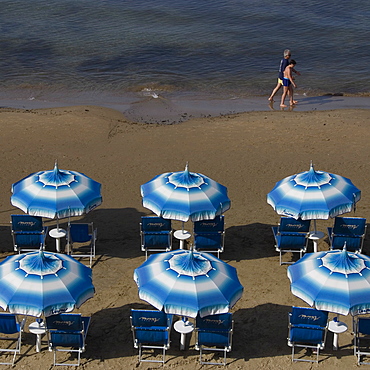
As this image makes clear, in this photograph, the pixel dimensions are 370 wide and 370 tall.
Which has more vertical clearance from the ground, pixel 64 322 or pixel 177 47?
pixel 177 47

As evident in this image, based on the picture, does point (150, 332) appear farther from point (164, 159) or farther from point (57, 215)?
point (164, 159)

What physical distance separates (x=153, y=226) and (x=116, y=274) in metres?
1.15

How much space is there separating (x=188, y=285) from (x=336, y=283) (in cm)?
217

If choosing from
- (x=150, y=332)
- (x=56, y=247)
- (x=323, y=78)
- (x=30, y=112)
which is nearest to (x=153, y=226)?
(x=56, y=247)

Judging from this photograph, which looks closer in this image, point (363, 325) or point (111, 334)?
point (363, 325)

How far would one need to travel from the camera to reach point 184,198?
38.8ft

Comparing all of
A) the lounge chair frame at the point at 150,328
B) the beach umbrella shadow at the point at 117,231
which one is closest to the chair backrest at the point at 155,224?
the beach umbrella shadow at the point at 117,231

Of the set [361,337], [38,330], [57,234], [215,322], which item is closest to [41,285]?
[38,330]

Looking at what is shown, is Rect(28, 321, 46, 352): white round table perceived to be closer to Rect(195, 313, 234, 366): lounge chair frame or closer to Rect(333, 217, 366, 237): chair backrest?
Rect(195, 313, 234, 366): lounge chair frame

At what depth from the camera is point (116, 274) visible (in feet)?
39.0

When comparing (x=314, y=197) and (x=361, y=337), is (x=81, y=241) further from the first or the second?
(x=361, y=337)

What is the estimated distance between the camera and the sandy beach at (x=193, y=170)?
10008 mm

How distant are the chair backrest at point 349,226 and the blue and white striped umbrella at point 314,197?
255mm

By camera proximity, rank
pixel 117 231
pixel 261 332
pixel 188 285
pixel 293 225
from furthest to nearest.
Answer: pixel 117 231
pixel 293 225
pixel 261 332
pixel 188 285
